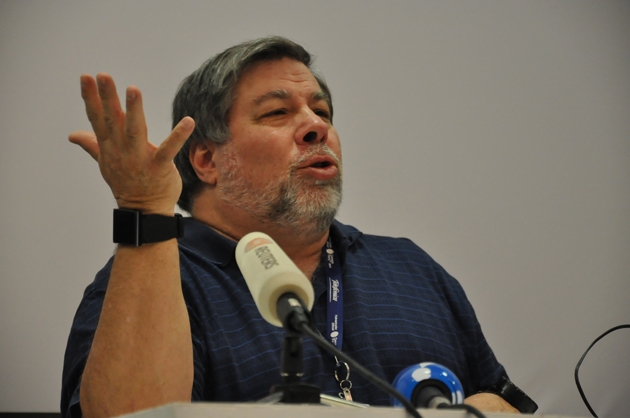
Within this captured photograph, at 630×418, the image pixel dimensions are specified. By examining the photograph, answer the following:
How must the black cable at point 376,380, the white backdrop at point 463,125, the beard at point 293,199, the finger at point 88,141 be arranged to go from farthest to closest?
the white backdrop at point 463,125
the beard at point 293,199
the finger at point 88,141
the black cable at point 376,380

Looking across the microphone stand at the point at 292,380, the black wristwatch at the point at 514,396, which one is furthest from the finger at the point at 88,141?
the black wristwatch at the point at 514,396

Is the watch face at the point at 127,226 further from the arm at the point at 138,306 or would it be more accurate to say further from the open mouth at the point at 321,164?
the open mouth at the point at 321,164

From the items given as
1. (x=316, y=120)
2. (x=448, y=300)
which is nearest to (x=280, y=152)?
(x=316, y=120)

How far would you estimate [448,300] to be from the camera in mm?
1909

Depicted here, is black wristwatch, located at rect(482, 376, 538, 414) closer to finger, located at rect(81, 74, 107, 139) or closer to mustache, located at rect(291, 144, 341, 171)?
mustache, located at rect(291, 144, 341, 171)

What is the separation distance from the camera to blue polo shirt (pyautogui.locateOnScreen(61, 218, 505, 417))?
57.6 inches

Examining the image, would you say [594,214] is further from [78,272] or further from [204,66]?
[78,272]

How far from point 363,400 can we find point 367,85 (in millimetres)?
1391

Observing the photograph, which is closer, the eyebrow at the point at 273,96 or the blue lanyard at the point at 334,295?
the blue lanyard at the point at 334,295

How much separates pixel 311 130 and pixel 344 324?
57 cm

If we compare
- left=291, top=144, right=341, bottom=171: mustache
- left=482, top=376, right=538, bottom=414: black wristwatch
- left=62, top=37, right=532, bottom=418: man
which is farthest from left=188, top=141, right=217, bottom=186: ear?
left=482, top=376, right=538, bottom=414: black wristwatch

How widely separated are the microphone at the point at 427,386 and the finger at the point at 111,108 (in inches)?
24.4

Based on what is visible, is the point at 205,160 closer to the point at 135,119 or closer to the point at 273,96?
the point at 273,96

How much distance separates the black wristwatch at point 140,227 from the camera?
3.71 feet
